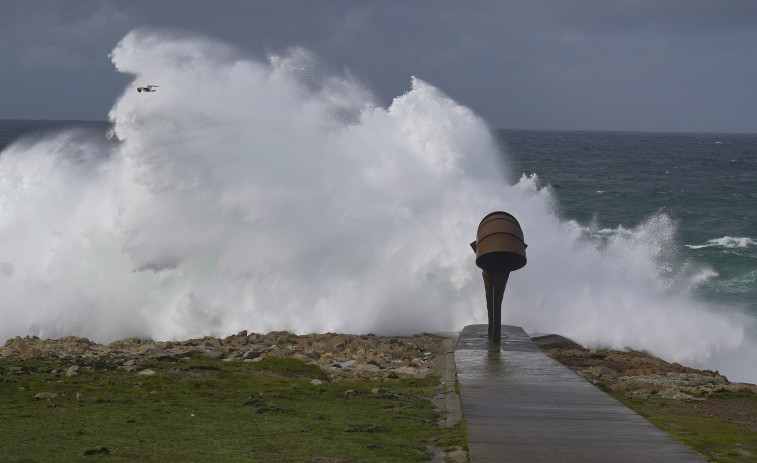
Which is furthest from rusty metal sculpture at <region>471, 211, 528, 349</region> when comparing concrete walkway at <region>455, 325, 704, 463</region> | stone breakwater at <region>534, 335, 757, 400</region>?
concrete walkway at <region>455, 325, 704, 463</region>

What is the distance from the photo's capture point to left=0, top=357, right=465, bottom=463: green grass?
936 cm

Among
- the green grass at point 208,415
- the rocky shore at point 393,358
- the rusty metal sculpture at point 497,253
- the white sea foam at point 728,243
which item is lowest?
the green grass at point 208,415

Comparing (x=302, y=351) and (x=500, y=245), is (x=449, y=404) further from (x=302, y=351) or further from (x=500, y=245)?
(x=302, y=351)

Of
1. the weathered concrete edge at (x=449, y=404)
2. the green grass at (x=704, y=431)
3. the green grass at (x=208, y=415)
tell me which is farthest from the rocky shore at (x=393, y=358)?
the green grass at (x=208, y=415)

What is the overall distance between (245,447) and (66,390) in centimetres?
415

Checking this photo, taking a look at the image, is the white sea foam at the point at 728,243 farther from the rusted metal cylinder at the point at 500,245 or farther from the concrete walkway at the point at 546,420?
the concrete walkway at the point at 546,420

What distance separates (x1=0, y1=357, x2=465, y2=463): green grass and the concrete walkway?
0.58 metres

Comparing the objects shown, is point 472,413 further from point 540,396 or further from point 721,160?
point 721,160

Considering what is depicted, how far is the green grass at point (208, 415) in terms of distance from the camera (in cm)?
936

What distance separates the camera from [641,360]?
18406 mm

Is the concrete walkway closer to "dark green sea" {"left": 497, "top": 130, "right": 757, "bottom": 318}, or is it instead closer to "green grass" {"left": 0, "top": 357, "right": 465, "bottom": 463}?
"green grass" {"left": 0, "top": 357, "right": 465, "bottom": 463}

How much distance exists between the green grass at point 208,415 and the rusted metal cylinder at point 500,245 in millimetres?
2869

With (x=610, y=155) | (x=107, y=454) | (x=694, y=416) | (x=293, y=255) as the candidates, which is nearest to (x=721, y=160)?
(x=610, y=155)

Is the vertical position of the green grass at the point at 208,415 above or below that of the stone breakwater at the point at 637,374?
below
